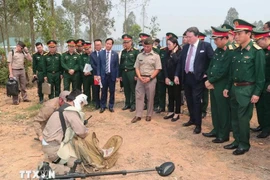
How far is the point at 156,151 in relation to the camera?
4.75m

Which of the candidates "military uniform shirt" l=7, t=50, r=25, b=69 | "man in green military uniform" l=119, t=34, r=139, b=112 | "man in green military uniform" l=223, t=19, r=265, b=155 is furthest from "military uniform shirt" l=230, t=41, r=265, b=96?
"military uniform shirt" l=7, t=50, r=25, b=69

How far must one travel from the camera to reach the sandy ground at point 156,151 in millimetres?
4008

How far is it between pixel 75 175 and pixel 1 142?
3.02 m

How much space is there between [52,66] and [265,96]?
550cm

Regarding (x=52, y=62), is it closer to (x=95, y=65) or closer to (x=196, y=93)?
(x=95, y=65)

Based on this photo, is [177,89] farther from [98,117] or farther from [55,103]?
[55,103]

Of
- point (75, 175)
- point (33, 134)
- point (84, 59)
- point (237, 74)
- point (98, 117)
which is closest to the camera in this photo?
point (75, 175)

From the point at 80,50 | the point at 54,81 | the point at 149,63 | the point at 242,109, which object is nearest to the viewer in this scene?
the point at 242,109

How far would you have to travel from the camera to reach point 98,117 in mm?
6891

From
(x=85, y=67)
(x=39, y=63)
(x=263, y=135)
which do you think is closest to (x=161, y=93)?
(x=85, y=67)

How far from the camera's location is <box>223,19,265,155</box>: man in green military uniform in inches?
165

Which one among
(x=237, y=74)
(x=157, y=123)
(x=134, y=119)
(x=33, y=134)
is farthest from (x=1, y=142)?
(x=237, y=74)

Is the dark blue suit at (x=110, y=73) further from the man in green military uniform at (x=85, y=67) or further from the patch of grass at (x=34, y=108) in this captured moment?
the patch of grass at (x=34, y=108)

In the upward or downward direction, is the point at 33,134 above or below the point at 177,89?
below
